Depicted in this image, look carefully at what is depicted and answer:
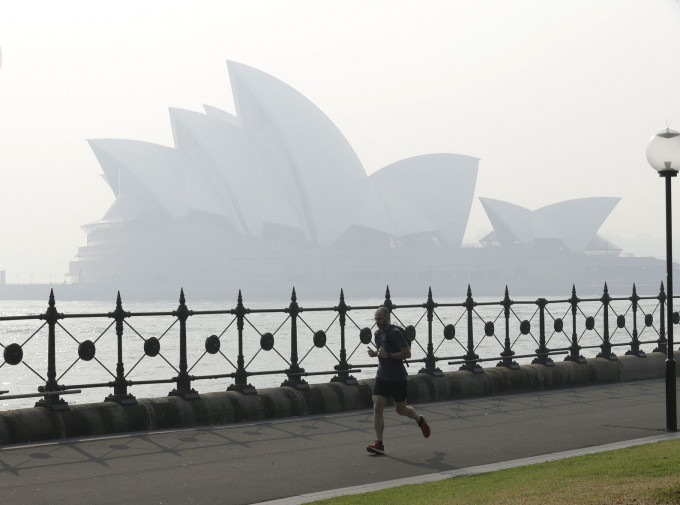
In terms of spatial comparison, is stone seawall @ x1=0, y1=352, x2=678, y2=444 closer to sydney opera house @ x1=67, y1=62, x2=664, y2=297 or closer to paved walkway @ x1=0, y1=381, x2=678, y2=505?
paved walkway @ x1=0, y1=381, x2=678, y2=505


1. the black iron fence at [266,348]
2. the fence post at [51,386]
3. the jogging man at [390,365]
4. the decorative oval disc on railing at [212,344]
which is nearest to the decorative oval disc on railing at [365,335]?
the black iron fence at [266,348]

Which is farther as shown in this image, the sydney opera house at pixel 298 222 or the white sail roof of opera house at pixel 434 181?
the white sail roof of opera house at pixel 434 181

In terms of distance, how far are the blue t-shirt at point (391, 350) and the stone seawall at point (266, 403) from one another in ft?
7.78

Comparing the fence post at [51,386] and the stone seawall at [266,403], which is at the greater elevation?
the fence post at [51,386]

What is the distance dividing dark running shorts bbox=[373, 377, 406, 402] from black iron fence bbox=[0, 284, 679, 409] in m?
1.37

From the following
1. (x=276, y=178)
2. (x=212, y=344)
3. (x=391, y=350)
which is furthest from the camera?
(x=276, y=178)

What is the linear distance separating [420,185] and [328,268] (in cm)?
2360

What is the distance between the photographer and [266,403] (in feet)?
38.8

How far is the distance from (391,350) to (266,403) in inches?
102

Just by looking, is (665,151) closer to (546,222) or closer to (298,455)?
(298,455)

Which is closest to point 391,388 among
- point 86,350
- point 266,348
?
point 266,348

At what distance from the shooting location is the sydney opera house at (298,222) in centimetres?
10762

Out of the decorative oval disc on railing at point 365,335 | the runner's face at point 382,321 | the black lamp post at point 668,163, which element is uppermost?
the black lamp post at point 668,163

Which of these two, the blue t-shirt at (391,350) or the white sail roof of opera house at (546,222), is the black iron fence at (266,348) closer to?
the blue t-shirt at (391,350)
